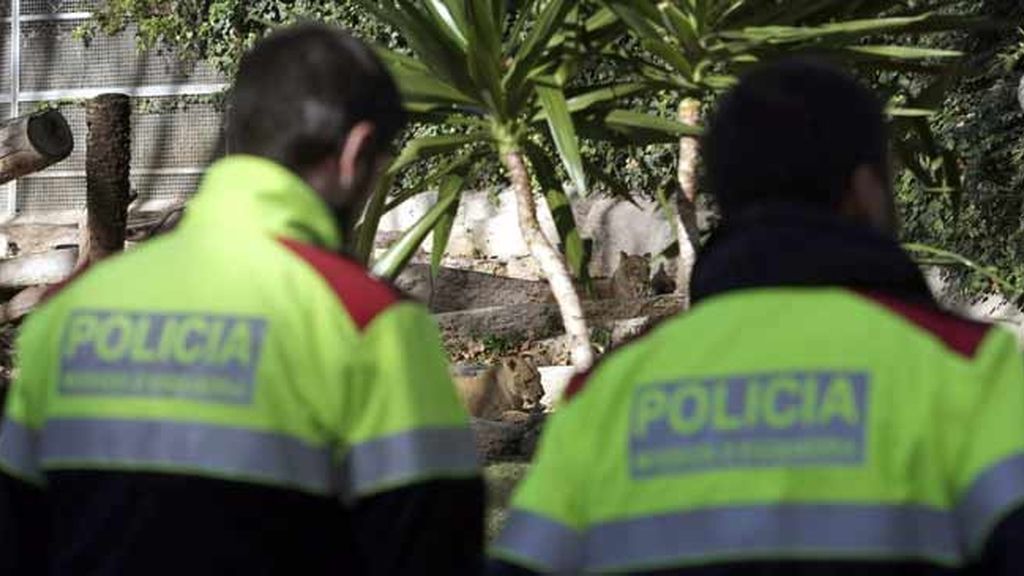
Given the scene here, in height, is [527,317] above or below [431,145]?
below

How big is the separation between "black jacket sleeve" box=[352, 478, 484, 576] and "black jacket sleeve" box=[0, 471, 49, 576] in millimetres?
503

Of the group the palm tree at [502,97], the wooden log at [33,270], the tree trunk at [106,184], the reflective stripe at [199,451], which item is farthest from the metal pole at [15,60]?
the reflective stripe at [199,451]

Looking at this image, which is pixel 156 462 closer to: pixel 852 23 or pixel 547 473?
pixel 547 473

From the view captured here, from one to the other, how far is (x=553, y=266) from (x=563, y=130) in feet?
2.41

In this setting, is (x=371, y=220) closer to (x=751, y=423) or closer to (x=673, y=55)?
(x=673, y=55)

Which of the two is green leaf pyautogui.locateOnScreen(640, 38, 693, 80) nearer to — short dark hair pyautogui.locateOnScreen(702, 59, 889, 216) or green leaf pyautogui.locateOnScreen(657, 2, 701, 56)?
green leaf pyautogui.locateOnScreen(657, 2, 701, 56)

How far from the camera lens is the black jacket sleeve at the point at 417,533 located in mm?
2803

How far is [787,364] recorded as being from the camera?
2.62 metres

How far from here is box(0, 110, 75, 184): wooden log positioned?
11484mm

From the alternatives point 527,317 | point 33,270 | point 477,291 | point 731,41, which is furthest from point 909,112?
point 477,291

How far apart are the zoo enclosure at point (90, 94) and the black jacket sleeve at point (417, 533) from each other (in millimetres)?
15962

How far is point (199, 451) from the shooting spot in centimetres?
287

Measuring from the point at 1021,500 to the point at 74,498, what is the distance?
1.19 meters


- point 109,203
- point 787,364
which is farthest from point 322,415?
point 109,203
